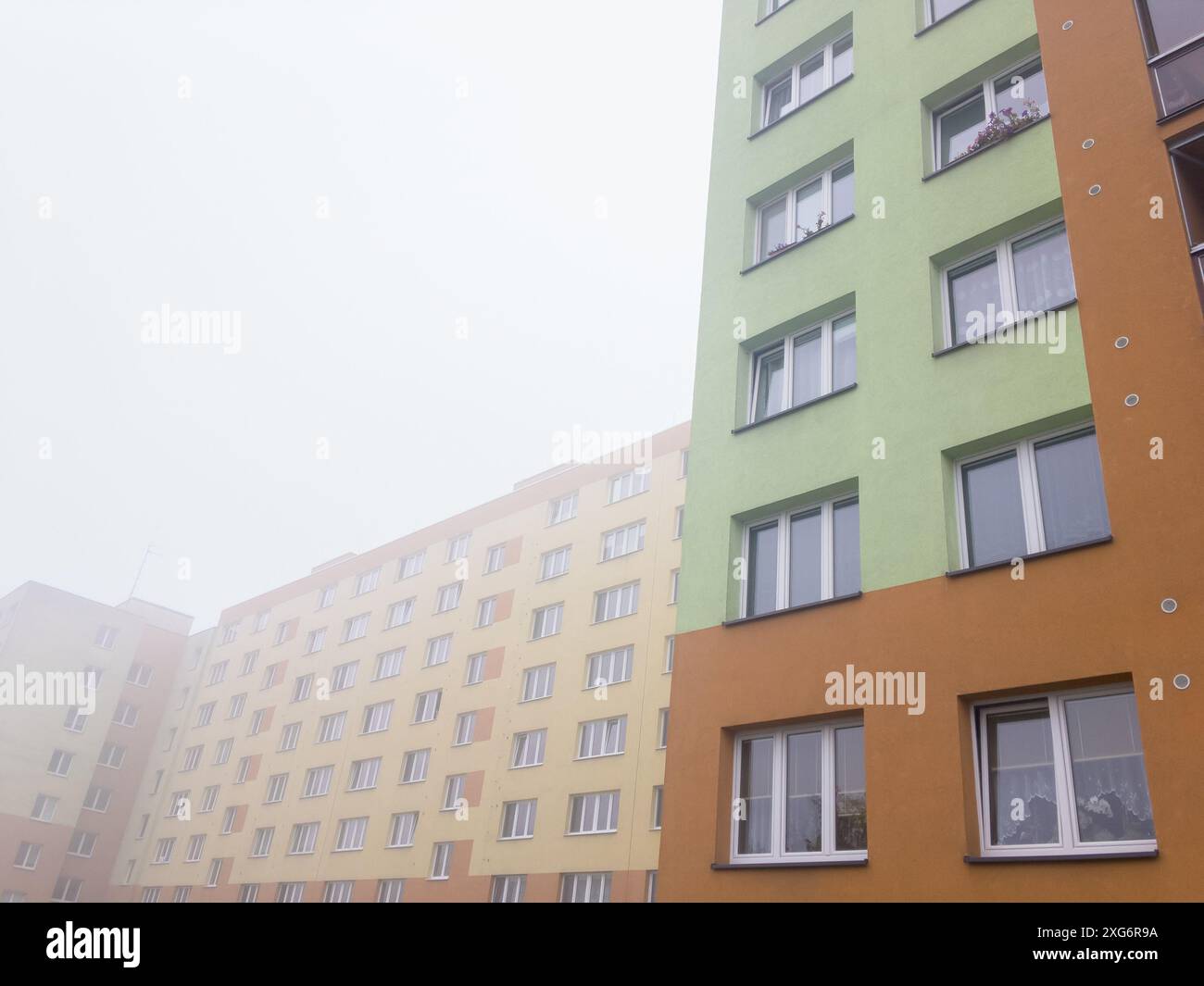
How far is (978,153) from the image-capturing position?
12711mm

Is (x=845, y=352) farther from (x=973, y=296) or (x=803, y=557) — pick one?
(x=803, y=557)

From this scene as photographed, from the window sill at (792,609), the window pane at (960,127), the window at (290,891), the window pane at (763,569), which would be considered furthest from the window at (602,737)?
the window pane at (960,127)

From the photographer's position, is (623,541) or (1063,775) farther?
(623,541)

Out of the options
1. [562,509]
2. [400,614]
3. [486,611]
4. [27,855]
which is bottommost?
[27,855]

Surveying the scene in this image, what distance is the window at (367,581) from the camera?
57062 mm

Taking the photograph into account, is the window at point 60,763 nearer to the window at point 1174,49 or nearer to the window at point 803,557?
the window at point 803,557

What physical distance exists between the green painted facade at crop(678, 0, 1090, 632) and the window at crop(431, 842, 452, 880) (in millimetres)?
30884

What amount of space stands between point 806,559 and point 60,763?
6463 cm

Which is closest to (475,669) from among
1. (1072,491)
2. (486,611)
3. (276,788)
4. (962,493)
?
(486,611)

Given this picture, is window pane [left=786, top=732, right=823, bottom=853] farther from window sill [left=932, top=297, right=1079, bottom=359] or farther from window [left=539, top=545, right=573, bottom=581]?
window [left=539, top=545, right=573, bottom=581]

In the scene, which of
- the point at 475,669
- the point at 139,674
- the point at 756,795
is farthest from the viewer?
the point at 139,674

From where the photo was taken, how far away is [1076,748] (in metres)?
8.87

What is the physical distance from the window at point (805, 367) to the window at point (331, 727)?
141 feet
